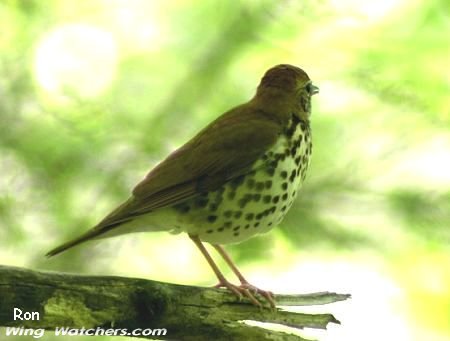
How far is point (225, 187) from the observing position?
398cm

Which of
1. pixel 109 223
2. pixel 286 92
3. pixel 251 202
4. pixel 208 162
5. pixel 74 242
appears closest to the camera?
pixel 74 242

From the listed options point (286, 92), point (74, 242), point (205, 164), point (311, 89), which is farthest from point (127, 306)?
point (311, 89)

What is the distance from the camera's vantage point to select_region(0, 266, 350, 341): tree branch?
3021mm

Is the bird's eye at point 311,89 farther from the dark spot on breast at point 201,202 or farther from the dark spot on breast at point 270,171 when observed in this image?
the dark spot on breast at point 201,202

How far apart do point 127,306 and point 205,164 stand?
3.19 ft

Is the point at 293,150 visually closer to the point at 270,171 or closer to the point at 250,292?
the point at 270,171

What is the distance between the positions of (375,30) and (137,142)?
1.54 meters

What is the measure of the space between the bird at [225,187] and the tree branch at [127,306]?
11.0 inches

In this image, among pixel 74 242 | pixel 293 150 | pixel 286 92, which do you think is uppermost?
pixel 286 92

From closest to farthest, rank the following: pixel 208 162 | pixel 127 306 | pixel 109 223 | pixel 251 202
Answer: pixel 127 306 < pixel 109 223 < pixel 251 202 < pixel 208 162

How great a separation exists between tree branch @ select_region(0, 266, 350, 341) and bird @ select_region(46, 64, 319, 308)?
28 centimetres

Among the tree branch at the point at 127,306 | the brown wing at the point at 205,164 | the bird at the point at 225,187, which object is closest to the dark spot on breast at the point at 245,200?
the bird at the point at 225,187

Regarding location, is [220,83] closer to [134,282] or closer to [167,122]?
[167,122]

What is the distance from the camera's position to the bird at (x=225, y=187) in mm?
3924
